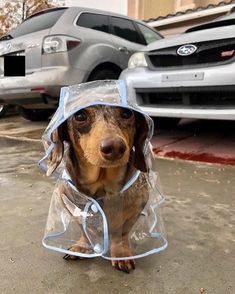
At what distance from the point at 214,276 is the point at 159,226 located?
0.40 metres

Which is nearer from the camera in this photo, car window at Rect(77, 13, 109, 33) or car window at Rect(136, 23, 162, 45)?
car window at Rect(77, 13, 109, 33)

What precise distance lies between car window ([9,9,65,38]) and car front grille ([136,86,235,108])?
1981 millimetres

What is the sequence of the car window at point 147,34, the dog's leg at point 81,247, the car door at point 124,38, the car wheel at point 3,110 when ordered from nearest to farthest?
the dog's leg at point 81,247 < the car door at point 124,38 < the car window at point 147,34 < the car wheel at point 3,110

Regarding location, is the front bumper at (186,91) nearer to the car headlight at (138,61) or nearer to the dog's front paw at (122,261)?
the car headlight at (138,61)

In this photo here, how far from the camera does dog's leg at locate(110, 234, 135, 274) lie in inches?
84.2

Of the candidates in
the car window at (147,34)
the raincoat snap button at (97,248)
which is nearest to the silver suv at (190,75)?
the car window at (147,34)

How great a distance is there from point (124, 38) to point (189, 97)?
2569 millimetres

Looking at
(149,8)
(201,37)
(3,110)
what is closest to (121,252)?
(201,37)

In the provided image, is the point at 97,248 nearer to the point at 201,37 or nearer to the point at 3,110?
the point at 201,37

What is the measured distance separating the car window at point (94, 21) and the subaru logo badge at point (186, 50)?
6.73 ft

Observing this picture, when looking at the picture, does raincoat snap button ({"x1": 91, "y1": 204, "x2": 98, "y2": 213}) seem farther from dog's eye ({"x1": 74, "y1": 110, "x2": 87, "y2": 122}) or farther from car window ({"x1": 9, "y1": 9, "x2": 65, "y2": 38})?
car window ({"x1": 9, "y1": 9, "x2": 65, "y2": 38})

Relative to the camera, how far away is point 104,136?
1.82 meters

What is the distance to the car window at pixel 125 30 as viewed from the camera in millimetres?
6719

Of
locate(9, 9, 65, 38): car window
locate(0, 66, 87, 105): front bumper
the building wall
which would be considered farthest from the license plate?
the building wall
